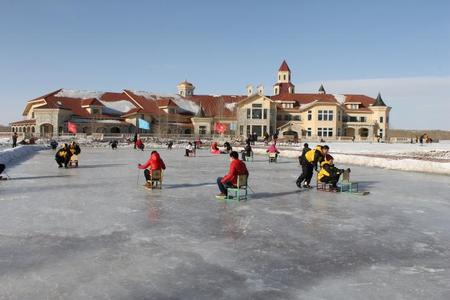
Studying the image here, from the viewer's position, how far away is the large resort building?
6084 cm

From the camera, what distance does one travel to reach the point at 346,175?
38.5ft

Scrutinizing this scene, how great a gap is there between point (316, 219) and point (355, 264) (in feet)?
8.91

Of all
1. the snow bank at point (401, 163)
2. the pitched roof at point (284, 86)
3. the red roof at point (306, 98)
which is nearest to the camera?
the snow bank at point (401, 163)

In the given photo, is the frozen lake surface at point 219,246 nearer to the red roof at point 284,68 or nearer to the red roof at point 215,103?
the red roof at point 215,103

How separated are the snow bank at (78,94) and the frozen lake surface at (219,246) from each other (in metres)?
57.8

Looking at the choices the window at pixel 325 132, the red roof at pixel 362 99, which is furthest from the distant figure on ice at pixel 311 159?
the red roof at pixel 362 99

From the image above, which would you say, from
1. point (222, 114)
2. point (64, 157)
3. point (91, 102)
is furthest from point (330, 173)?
point (222, 114)

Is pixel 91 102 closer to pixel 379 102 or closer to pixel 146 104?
pixel 146 104

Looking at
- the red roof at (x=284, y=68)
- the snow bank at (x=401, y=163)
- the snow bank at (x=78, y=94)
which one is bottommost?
the snow bank at (x=401, y=163)

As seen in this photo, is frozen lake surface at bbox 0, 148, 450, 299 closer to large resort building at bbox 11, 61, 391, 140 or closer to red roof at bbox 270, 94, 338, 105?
large resort building at bbox 11, 61, 391, 140

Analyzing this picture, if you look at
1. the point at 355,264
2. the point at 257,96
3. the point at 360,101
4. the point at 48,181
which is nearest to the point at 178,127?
the point at 257,96

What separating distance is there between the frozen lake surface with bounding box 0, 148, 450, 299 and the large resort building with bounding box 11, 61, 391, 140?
51.3m

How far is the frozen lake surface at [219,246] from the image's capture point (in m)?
4.33

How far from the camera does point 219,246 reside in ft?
19.4
